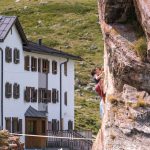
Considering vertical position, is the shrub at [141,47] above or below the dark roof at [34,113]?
Result: above

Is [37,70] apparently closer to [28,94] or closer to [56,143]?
[28,94]

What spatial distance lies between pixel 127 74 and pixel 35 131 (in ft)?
190

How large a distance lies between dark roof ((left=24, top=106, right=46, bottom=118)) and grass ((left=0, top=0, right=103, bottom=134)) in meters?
55.5

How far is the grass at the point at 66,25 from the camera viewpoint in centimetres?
15450

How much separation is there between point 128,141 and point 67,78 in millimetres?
66968

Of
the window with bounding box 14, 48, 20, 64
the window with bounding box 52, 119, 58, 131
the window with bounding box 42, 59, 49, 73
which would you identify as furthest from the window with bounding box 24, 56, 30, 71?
the window with bounding box 52, 119, 58, 131

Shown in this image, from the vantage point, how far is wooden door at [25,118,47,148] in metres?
74.1

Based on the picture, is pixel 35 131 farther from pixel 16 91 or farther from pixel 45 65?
pixel 45 65

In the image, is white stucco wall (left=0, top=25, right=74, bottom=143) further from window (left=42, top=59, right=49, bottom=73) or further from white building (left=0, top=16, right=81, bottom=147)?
window (left=42, top=59, right=49, bottom=73)

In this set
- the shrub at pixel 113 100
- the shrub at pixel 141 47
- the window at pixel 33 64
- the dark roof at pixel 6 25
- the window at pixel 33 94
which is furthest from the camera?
the window at pixel 33 64

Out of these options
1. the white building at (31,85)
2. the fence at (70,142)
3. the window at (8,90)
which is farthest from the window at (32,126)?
the window at (8,90)

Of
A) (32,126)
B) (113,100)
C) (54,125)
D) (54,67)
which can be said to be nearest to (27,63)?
(54,67)

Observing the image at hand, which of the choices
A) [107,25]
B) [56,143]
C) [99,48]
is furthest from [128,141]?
[99,48]

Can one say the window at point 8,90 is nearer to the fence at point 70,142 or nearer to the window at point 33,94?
the window at point 33,94
